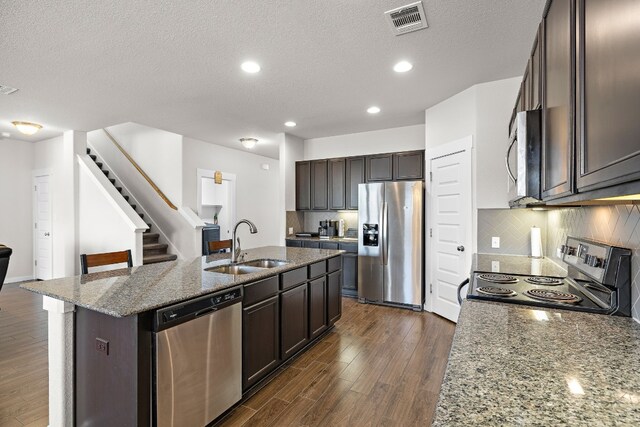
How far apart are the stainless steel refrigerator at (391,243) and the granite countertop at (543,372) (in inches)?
118

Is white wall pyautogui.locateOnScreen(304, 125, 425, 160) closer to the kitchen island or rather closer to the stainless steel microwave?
the kitchen island

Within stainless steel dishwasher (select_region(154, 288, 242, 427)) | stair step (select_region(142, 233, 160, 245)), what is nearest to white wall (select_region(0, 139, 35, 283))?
stair step (select_region(142, 233, 160, 245))

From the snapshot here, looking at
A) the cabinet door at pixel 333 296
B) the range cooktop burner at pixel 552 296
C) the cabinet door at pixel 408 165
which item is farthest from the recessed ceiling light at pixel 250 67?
the range cooktop burner at pixel 552 296

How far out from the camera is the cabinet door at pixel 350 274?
5.00 m

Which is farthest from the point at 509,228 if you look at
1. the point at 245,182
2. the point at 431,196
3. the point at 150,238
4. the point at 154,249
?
the point at 150,238

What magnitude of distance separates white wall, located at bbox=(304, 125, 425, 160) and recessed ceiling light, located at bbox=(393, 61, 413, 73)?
2114 millimetres

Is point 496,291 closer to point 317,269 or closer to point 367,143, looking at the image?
point 317,269

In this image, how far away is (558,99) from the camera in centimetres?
109

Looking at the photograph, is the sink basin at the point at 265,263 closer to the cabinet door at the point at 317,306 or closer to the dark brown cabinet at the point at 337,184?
the cabinet door at the point at 317,306

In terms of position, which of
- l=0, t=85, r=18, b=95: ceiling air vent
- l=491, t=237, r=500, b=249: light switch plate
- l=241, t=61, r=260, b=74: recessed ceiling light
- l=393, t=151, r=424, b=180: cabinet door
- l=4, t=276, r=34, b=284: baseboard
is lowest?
l=4, t=276, r=34, b=284: baseboard

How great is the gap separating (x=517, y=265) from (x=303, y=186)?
12.3 feet

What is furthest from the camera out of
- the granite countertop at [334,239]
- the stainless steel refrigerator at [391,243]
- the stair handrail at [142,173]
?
the stair handrail at [142,173]

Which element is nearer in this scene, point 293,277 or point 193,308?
point 193,308

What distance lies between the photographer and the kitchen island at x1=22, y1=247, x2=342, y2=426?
5.27 ft
